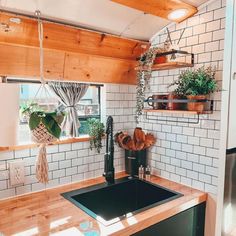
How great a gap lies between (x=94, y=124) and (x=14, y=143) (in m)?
0.78

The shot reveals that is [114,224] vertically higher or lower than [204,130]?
lower

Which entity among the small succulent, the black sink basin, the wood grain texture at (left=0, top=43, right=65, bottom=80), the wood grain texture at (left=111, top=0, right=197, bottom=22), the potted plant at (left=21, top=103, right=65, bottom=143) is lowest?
the black sink basin

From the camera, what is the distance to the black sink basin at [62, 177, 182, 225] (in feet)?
5.52

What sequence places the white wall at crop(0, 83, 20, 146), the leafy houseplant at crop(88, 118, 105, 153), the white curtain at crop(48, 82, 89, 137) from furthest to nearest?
1. the leafy houseplant at crop(88, 118, 105, 153)
2. the white curtain at crop(48, 82, 89, 137)
3. the white wall at crop(0, 83, 20, 146)

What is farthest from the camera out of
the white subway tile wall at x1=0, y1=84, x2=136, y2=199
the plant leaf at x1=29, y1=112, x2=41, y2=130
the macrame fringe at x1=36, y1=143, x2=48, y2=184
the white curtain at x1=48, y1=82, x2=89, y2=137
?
the white curtain at x1=48, y1=82, x2=89, y2=137

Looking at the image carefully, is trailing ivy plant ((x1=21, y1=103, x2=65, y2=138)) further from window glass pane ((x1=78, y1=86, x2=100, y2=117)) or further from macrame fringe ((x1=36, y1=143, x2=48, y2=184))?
window glass pane ((x1=78, y1=86, x2=100, y2=117))

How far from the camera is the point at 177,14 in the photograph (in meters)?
1.63

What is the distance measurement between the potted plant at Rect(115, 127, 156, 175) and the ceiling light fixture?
876 millimetres

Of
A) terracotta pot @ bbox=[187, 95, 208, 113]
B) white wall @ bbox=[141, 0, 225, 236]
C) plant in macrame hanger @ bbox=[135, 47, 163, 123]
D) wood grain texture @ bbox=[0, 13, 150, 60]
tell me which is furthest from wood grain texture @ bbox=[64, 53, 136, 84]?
terracotta pot @ bbox=[187, 95, 208, 113]

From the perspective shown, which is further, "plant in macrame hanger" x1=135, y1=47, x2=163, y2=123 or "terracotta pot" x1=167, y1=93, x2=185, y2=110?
"plant in macrame hanger" x1=135, y1=47, x2=163, y2=123

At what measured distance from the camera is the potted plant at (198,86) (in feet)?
5.09

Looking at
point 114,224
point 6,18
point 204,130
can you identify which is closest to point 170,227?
point 114,224

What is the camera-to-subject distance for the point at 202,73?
1588 mm

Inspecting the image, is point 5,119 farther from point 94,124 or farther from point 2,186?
point 94,124
